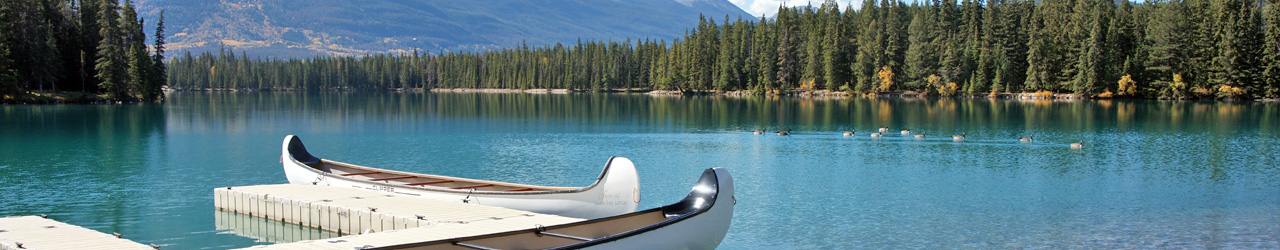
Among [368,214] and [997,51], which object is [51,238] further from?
[997,51]

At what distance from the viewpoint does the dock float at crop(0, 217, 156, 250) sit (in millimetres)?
13703

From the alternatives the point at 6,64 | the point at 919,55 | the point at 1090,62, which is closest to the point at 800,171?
the point at 6,64

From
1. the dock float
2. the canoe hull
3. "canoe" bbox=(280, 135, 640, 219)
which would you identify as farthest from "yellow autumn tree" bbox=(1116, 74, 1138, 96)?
the dock float

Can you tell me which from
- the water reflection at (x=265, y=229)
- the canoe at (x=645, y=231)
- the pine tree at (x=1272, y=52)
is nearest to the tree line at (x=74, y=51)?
the water reflection at (x=265, y=229)

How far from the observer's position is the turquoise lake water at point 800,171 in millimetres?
18703

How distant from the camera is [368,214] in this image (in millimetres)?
17156

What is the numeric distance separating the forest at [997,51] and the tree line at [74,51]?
265 ft

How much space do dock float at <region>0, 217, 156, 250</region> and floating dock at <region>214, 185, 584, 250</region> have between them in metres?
3.11

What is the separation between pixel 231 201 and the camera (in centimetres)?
2044

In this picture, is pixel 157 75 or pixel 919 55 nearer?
pixel 157 75

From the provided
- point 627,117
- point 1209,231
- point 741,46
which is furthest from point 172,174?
point 741,46

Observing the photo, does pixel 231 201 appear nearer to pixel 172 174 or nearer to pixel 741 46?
pixel 172 174

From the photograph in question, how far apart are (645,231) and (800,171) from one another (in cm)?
1740

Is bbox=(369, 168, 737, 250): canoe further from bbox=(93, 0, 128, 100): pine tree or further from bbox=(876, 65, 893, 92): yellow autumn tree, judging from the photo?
bbox=(876, 65, 893, 92): yellow autumn tree
